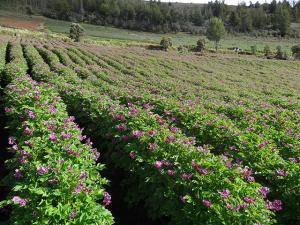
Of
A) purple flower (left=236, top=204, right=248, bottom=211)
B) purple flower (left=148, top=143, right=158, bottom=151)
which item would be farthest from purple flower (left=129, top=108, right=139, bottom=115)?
purple flower (left=236, top=204, right=248, bottom=211)

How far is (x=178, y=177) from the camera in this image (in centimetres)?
708

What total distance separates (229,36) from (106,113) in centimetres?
14142

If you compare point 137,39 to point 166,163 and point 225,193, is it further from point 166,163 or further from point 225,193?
point 225,193

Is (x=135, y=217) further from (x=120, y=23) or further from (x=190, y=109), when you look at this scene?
(x=120, y=23)

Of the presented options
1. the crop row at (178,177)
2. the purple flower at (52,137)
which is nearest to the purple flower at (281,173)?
the crop row at (178,177)

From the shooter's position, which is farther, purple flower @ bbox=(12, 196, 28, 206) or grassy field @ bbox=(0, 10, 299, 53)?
grassy field @ bbox=(0, 10, 299, 53)

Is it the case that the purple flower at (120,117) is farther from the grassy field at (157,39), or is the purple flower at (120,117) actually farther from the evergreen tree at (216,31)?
the evergreen tree at (216,31)

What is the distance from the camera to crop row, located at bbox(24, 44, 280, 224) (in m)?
5.94

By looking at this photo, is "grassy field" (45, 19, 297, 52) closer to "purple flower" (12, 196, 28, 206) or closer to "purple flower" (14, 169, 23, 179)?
"purple flower" (14, 169, 23, 179)

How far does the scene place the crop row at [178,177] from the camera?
5938 mm

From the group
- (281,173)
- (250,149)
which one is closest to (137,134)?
(250,149)

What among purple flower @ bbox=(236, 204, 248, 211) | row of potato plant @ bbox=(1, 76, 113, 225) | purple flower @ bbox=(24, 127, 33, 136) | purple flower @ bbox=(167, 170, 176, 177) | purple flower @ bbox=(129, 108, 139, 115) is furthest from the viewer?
purple flower @ bbox=(129, 108, 139, 115)

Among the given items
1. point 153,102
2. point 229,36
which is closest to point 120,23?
point 229,36

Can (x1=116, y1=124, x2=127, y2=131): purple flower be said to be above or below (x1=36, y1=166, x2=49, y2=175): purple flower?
below
